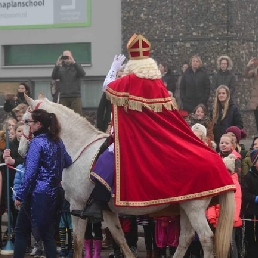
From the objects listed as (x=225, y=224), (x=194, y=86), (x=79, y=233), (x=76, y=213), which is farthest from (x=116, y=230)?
(x=194, y=86)

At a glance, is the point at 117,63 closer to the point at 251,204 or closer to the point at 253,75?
the point at 251,204

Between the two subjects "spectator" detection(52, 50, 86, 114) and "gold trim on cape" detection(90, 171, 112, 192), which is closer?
"gold trim on cape" detection(90, 171, 112, 192)

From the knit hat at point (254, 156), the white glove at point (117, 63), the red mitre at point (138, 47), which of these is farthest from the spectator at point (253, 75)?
the red mitre at point (138, 47)

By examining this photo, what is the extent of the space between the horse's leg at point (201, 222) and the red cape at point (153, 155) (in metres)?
0.13

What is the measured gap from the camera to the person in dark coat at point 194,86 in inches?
645

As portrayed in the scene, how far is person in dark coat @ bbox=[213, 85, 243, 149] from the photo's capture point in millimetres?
14211

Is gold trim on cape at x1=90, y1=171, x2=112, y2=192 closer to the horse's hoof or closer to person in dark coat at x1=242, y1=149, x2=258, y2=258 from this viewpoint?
the horse's hoof

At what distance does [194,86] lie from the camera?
1645cm

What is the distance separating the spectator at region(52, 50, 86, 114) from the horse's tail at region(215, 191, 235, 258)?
763 cm

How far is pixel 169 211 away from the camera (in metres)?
10.6

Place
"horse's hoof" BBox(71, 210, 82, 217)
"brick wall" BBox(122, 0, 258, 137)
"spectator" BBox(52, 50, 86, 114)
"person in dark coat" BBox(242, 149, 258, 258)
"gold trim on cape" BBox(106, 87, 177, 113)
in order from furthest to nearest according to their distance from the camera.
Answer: "brick wall" BBox(122, 0, 258, 137), "spectator" BBox(52, 50, 86, 114), "person in dark coat" BBox(242, 149, 258, 258), "horse's hoof" BBox(71, 210, 82, 217), "gold trim on cape" BBox(106, 87, 177, 113)

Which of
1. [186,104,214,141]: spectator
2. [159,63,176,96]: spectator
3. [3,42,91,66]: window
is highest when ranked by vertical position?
[3,42,91,66]: window

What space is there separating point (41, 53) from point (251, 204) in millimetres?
10832

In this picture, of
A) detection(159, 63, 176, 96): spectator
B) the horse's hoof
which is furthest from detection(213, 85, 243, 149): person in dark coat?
the horse's hoof
